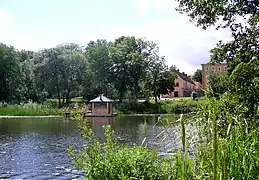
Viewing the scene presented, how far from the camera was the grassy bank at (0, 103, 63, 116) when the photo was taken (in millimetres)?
37281

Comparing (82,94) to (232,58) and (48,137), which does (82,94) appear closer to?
(48,137)

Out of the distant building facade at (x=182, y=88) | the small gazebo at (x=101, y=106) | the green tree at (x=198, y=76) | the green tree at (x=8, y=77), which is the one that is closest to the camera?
the small gazebo at (x=101, y=106)

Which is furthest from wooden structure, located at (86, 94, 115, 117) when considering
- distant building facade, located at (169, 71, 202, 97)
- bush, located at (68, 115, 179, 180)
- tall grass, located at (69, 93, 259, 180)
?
Answer: bush, located at (68, 115, 179, 180)

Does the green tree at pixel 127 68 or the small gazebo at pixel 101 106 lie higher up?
the green tree at pixel 127 68

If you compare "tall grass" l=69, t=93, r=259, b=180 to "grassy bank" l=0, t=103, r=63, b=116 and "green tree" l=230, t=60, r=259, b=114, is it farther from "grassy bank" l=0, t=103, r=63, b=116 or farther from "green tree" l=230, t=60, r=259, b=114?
"grassy bank" l=0, t=103, r=63, b=116

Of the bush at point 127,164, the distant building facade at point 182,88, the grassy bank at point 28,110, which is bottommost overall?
the bush at point 127,164

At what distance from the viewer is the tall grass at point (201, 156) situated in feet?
10.7

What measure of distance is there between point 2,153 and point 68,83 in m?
32.5

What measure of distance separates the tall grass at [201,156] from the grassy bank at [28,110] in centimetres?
3328

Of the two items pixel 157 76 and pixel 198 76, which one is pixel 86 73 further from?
pixel 198 76

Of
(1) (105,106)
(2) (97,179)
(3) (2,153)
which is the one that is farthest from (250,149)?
(1) (105,106)

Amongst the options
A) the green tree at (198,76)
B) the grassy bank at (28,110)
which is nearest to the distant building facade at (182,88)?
the green tree at (198,76)

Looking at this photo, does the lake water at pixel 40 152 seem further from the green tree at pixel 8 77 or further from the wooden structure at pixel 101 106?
the green tree at pixel 8 77

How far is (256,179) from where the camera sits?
3.35 metres
